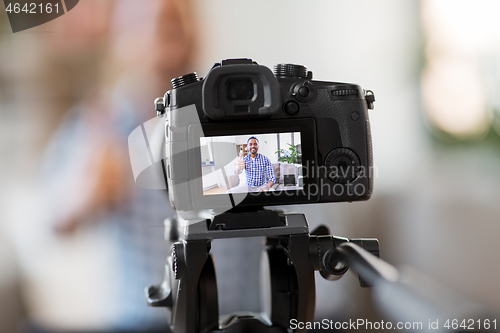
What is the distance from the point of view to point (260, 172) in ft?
2.51

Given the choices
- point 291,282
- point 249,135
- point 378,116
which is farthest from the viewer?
point 378,116

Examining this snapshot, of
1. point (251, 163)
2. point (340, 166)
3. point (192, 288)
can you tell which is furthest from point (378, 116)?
point (192, 288)

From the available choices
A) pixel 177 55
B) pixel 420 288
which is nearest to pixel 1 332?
pixel 177 55

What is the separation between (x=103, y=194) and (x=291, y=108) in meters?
1.03

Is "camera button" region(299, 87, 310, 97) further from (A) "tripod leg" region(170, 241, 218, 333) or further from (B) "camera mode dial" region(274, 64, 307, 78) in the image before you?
(A) "tripod leg" region(170, 241, 218, 333)

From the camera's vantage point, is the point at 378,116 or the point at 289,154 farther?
the point at 378,116

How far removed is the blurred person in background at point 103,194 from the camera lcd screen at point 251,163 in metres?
0.84

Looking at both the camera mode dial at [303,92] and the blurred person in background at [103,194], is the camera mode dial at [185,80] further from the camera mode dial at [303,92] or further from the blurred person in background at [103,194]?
the blurred person in background at [103,194]

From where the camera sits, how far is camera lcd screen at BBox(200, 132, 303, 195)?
0.74 m

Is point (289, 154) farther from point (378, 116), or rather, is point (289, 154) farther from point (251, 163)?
point (378, 116)

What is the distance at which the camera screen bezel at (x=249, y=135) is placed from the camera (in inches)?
28.9

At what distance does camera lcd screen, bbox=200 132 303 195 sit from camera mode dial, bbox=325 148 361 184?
0.06m

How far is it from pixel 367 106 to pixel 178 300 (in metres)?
0.57

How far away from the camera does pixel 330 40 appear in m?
1.52
